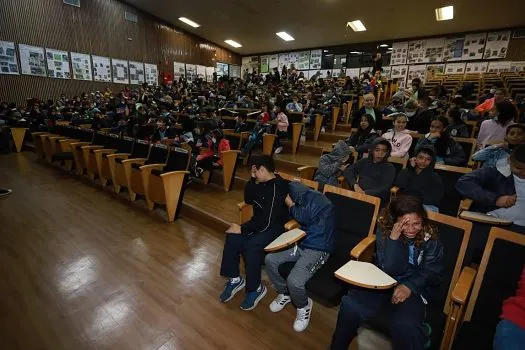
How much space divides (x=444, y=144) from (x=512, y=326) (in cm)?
226

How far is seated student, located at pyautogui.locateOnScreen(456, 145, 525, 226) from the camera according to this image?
5.99 ft

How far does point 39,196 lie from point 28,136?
526cm

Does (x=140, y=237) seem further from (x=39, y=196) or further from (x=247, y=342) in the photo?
(x=39, y=196)

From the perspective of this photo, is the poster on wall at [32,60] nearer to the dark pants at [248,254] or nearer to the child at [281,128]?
the child at [281,128]

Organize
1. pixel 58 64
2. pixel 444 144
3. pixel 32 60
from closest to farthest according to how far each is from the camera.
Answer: pixel 444 144 < pixel 32 60 < pixel 58 64

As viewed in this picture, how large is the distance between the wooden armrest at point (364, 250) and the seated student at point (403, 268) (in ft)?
0.49

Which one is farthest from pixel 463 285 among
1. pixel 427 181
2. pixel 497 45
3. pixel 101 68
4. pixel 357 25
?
pixel 101 68

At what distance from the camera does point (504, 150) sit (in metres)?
2.16

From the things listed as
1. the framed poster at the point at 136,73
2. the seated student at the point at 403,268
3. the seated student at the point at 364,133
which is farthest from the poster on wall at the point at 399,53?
the seated student at the point at 403,268

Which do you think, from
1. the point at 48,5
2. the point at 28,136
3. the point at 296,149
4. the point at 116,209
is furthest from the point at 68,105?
the point at 296,149

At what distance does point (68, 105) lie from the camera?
29.1 feet

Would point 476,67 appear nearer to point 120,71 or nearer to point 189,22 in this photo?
point 189,22

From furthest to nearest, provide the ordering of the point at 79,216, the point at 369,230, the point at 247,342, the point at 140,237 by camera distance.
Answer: the point at 79,216, the point at 140,237, the point at 369,230, the point at 247,342

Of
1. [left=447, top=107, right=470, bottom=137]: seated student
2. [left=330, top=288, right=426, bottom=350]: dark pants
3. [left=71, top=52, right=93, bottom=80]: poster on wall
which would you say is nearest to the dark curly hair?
[left=330, top=288, right=426, bottom=350]: dark pants
